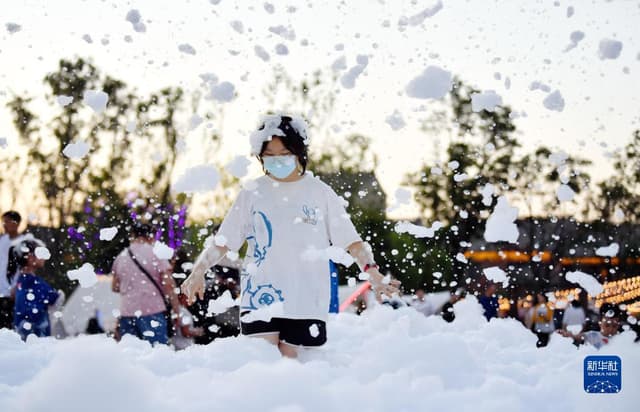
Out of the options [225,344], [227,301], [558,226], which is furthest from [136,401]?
[558,226]

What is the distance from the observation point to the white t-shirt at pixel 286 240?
3.53m

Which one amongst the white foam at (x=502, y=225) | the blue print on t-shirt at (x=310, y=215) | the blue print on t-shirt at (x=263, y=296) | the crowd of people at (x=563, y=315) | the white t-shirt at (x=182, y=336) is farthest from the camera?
the white t-shirt at (x=182, y=336)

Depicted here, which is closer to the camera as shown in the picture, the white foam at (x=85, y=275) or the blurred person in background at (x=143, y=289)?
the white foam at (x=85, y=275)

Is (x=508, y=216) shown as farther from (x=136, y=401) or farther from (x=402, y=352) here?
(x=136, y=401)

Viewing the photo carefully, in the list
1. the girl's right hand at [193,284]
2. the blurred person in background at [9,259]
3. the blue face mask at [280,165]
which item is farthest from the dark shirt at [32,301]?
the blue face mask at [280,165]

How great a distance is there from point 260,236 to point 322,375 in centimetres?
65

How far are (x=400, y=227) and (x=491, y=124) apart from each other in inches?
239

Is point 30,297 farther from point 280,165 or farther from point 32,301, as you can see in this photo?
point 280,165

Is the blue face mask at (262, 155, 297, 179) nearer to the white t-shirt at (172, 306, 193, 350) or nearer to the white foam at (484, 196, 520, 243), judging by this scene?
the white foam at (484, 196, 520, 243)

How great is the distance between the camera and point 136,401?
3076 millimetres

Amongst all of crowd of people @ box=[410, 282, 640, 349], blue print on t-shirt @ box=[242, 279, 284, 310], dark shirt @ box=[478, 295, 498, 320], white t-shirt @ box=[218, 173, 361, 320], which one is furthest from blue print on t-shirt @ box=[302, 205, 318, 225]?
dark shirt @ box=[478, 295, 498, 320]

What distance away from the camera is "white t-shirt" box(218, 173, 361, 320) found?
3525 millimetres

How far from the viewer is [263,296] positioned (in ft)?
11.6

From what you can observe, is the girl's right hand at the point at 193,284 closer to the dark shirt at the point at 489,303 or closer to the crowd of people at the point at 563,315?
the crowd of people at the point at 563,315
